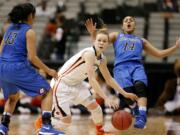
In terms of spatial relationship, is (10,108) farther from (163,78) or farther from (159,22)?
(159,22)

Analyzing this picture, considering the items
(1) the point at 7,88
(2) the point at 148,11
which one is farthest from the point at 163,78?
(1) the point at 7,88

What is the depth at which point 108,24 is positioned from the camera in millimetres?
16844

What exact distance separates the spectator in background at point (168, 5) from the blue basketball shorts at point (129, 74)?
5.52 m

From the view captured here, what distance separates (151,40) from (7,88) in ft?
28.2

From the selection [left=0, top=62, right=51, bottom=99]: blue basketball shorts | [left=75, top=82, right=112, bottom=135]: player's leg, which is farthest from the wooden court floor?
[left=0, top=62, right=51, bottom=99]: blue basketball shorts

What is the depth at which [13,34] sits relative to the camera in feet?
25.2

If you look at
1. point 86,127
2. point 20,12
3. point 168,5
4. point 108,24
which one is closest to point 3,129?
point 20,12

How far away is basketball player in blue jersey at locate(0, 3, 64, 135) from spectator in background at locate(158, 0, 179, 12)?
770 cm

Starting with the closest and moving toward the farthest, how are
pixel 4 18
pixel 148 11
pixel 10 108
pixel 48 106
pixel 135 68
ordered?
pixel 48 106 < pixel 10 108 < pixel 135 68 < pixel 4 18 < pixel 148 11

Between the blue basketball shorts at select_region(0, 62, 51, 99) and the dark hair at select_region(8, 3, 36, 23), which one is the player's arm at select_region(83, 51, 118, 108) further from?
the dark hair at select_region(8, 3, 36, 23)

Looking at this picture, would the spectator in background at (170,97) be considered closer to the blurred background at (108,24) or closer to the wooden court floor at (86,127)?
the blurred background at (108,24)

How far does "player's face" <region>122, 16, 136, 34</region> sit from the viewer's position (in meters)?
9.61

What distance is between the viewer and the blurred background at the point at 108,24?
14398 millimetres

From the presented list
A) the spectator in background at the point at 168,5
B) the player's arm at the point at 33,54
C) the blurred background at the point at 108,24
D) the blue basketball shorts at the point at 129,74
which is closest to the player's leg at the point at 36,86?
the player's arm at the point at 33,54
